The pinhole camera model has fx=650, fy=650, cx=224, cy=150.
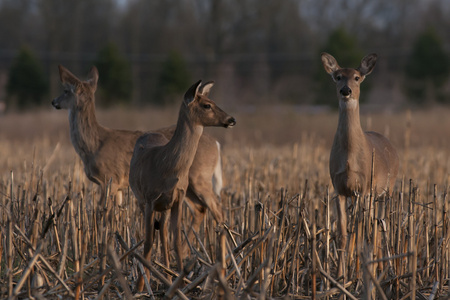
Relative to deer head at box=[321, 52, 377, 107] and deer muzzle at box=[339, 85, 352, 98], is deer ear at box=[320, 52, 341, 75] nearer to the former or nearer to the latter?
deer head at box=[321, 52, 377, 107]

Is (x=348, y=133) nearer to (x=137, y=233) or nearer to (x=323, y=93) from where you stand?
(x=137, y=233)

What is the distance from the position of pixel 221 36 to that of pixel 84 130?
38094 mm

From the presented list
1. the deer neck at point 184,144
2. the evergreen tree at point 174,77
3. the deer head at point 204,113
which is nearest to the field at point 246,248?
the deer neck at point 184,144

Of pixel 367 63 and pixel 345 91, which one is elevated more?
pixel 367 63

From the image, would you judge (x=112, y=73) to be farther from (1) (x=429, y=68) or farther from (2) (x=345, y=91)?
(2) (x=345, y=91)

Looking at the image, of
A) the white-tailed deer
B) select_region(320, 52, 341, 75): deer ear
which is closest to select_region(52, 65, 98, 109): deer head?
select_region(320, 52, 341, 75): deer ear

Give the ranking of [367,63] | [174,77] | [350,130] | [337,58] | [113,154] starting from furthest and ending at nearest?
[174,77], [337,58], [113,154], [367,63], [350,130]

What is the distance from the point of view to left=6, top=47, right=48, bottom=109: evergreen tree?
38031 millimetres

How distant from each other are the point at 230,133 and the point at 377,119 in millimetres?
5253

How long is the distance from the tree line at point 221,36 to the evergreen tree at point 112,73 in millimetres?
4219

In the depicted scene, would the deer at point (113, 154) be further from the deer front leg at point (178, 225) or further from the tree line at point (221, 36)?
the tree line at point (221, 36)

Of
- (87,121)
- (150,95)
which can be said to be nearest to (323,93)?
(150,95)

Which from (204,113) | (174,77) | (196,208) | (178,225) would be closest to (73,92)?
(196,208)

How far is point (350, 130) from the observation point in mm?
6898
